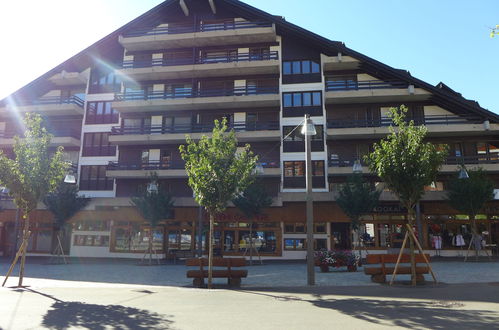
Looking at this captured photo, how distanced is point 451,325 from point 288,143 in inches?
824

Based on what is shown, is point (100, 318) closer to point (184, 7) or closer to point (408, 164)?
point (408, 164)

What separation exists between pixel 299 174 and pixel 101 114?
59.8ft

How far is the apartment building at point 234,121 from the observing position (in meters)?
26.0

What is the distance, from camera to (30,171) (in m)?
14.0

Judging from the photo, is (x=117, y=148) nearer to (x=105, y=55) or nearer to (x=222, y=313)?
(x=105, y=55)

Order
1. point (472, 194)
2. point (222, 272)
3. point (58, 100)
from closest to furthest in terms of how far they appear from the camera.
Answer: point (222, 272) → point (472, 194) → point (58, 100)

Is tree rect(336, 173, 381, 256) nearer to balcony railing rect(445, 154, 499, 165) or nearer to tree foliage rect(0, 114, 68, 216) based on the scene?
balcony railing rect(445, 154, 499, 165)

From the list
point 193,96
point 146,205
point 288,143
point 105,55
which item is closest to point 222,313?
point 146,205

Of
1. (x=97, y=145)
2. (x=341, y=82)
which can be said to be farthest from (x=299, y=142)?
(x=97, y=145)

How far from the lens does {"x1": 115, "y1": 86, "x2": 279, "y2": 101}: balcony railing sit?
2778cm

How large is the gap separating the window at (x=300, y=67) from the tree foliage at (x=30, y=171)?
64.6 feet

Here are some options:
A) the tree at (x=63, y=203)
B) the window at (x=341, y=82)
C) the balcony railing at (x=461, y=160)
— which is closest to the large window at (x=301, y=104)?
the window at (x=341, y=82)

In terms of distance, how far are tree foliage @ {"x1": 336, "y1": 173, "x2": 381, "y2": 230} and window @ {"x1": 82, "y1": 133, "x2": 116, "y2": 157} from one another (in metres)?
19.4

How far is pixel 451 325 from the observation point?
7109 mm
